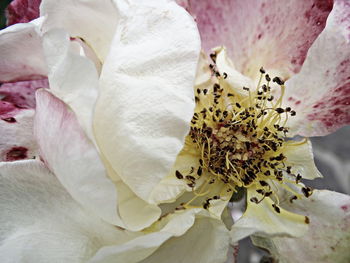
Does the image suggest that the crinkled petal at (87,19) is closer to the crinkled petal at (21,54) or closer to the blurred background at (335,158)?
the crinkled petal at (21,54)

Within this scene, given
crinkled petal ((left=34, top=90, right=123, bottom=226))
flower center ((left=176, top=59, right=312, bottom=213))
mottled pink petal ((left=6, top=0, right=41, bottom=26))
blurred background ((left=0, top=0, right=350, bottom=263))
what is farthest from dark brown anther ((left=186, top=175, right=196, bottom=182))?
blurred background ((left=0, top=0, right=350, bottom=263))

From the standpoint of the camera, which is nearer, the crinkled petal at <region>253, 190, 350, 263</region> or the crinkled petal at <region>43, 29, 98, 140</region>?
the crinkled petal at <region>43, 29, 98, 140</region>

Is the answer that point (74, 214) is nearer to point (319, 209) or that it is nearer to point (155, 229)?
point (155, 229)

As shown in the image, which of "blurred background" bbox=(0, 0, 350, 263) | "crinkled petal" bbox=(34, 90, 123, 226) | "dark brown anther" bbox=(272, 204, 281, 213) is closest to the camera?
"crinkled petal" bbox=(34, 90, 123, 226)

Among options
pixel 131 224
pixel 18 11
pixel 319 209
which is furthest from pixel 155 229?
pixel 18 11

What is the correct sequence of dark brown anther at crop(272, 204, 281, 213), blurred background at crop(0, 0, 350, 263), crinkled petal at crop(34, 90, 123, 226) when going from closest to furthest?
crinkled petal at crop(34, 90, 123, 226) < dark brown anther at crop(272, 204, 281, 213) < blurred background at crop(0, 0, 350, 263)

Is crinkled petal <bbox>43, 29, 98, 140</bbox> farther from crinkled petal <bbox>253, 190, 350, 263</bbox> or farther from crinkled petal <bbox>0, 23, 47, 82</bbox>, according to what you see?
crinkled petal <bbox>253, 190, 350, 263</bbox>

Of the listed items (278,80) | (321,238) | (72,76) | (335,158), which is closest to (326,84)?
(278,80)
